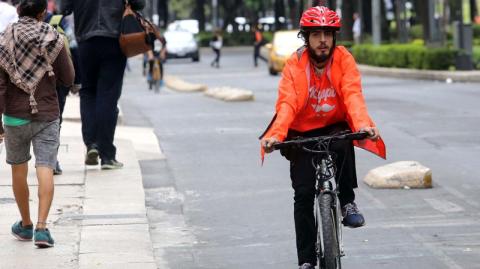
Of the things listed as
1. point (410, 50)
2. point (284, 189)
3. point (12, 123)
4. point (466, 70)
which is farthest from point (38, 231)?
point (410, 50)

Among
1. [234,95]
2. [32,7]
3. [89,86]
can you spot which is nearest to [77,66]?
[89,86]

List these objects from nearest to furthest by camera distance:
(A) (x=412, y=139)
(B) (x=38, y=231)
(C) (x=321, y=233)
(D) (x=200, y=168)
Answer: (C) (x=321, y=233) < (B) (x=38, y=231) < (D) (x=200, y=168) < (A) (x=412, y=139)

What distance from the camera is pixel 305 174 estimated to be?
6941 millimetres

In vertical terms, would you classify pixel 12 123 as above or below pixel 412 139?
above

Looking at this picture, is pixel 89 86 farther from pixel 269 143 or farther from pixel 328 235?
pixel 328 235

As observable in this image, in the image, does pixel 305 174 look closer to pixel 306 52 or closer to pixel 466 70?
pixel 306 52

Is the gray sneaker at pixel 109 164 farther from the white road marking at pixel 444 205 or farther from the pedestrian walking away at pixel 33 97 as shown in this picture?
the pedestrian walking away at pixel 33 97

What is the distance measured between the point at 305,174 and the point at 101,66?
5044 mm

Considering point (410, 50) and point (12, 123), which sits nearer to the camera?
point (12, 123)

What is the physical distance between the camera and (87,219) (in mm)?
9289

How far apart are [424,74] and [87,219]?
81.8 ft

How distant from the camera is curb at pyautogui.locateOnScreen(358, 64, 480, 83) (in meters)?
30.7

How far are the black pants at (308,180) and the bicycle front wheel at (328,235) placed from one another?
249 millimetres

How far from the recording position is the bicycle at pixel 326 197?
6.59 meters
